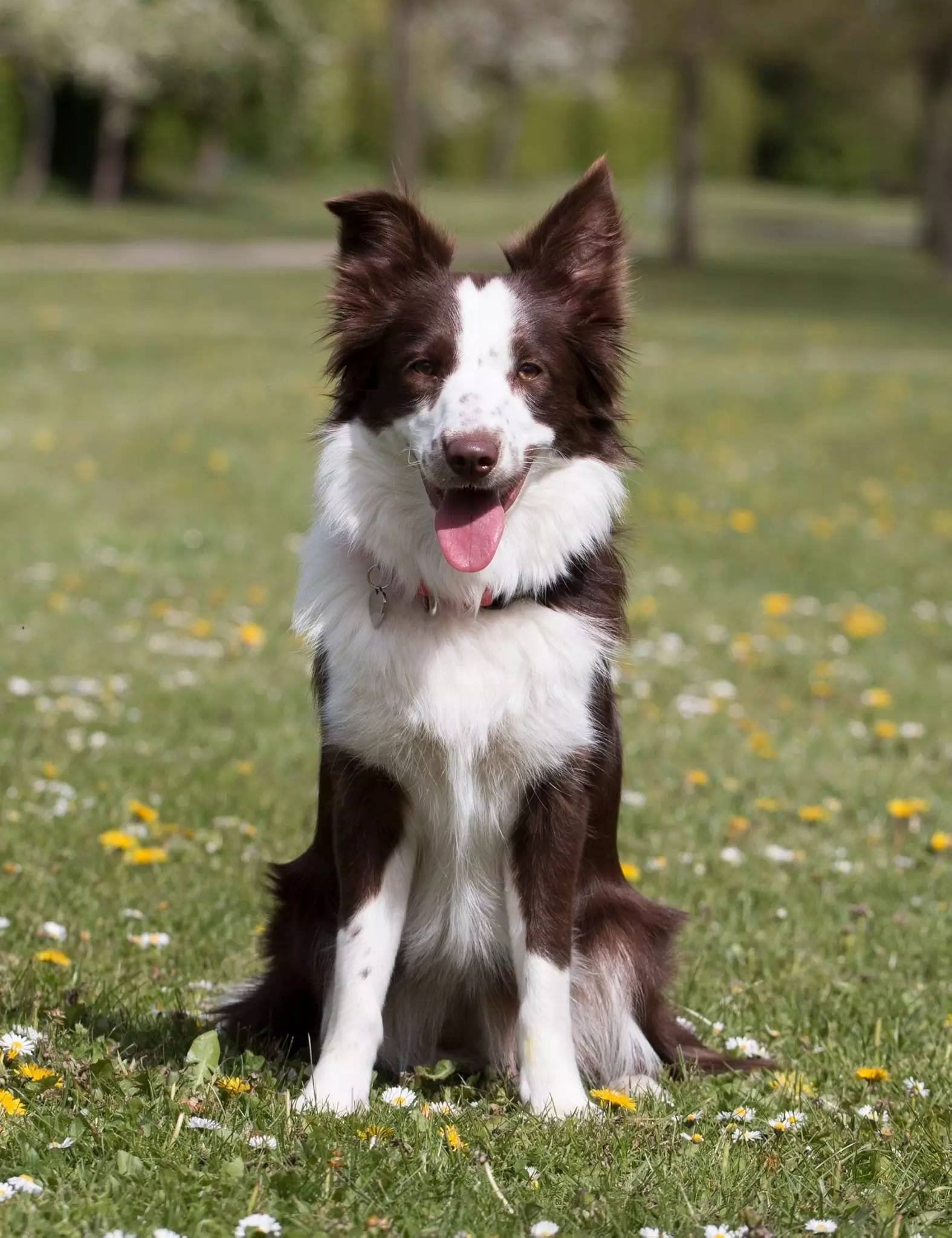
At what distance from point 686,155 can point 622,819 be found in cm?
2626

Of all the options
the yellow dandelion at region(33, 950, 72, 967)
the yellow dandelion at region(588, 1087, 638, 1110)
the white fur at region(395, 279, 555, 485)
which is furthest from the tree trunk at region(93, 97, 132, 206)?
the yellow dandelion at region(588, 1087, 638, 1110)

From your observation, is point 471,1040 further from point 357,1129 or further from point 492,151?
point 492,151

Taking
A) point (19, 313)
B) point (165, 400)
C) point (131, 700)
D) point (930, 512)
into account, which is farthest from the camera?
point (19, 313)

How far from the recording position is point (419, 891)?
3717mm

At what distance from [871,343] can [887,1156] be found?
746 inches

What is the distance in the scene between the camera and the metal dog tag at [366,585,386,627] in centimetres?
360

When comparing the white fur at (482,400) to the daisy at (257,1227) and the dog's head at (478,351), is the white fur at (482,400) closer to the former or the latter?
the dog's head at (478,351)

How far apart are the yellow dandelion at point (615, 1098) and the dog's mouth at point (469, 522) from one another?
1.18 m

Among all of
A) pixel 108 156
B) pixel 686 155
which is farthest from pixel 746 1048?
pixel 108 156

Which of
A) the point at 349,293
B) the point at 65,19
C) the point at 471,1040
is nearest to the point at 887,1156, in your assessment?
the point at 471,1040

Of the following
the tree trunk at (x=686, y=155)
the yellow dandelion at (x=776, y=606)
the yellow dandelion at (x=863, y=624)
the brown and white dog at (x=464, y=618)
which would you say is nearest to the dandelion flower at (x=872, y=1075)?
the brown and white dog at (x=464, y=618)

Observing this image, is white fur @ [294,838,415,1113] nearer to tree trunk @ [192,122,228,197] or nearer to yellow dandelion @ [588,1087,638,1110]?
yellow dandelion @ [588,1087,638,1110]

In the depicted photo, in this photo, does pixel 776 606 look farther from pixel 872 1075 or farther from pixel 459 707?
pixel 459 707

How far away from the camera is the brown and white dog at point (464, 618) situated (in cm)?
352
